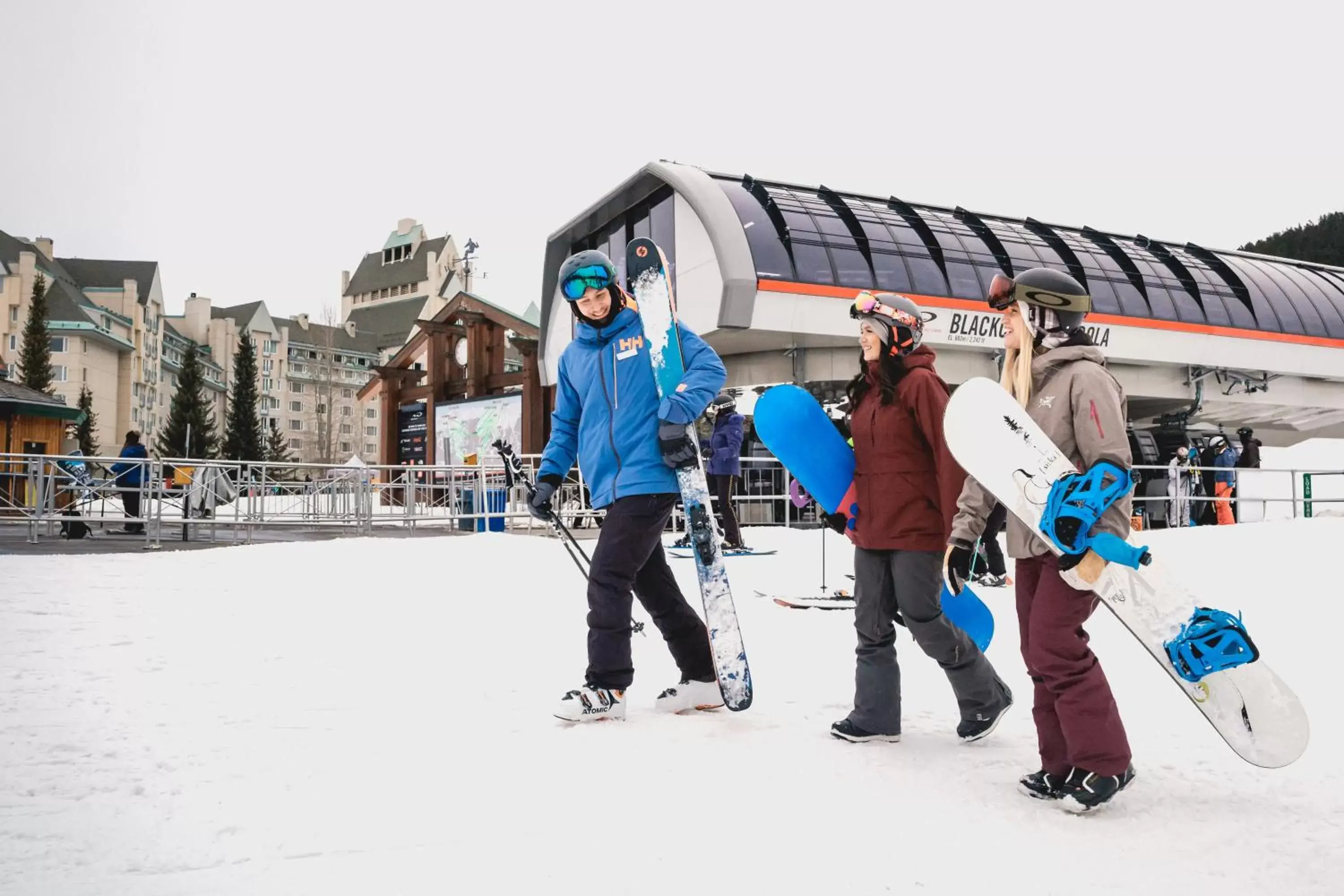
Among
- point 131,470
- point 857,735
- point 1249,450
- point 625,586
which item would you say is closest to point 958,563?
point 857,735

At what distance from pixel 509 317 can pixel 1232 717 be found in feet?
74.9

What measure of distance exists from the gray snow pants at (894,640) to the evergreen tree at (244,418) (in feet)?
183

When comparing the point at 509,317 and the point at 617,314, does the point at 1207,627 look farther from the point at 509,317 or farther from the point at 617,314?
the point at 509,317

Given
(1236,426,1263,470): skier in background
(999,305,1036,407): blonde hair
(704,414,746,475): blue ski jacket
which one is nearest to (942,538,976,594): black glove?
(999,305,1036,407): blonde hair

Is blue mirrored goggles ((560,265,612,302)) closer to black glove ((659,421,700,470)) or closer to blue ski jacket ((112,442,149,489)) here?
black glove ((659,421,700,470))

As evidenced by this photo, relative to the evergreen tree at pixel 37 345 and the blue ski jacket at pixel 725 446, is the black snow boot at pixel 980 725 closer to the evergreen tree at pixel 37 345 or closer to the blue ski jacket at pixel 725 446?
the blue ski jacket at pixel 725 446

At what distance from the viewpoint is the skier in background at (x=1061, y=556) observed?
8.00 feet

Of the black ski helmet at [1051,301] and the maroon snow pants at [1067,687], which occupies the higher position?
the black ski helmet at [1051,301]

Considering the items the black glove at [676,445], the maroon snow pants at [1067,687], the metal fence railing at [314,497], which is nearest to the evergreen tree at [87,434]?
Answer: the metal fence railing at [314,497]

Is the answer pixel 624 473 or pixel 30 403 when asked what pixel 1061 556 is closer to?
pixel 624 473

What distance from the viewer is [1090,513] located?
2.37 metres

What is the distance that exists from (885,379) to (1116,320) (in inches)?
801

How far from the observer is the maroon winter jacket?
3.02 meters

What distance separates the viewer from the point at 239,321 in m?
88.1
